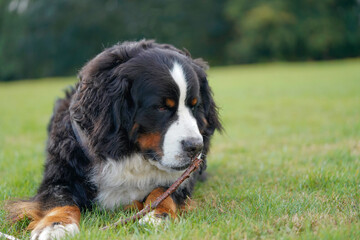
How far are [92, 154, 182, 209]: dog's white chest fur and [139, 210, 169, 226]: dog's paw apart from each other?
0.49 metres

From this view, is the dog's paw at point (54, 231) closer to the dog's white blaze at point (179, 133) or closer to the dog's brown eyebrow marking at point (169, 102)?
the dog's white blaze at point (179, 133)

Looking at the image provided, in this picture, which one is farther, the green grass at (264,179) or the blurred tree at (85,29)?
the blurred tree at (85,29)

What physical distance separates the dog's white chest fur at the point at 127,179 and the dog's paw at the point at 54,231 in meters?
0.65

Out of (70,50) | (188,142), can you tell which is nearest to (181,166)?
(188,142)

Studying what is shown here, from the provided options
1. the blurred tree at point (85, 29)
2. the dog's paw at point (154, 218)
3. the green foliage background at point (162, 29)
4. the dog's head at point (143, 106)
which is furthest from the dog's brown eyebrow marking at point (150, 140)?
the green foliage background at point (162, 29)

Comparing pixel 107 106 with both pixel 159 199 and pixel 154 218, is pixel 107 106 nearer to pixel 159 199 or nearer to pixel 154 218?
pixel 159 199

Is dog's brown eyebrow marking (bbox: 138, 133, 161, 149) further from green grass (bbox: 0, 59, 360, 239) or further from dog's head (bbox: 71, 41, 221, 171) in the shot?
green grass (bbox: 0, 59, 360, 239)

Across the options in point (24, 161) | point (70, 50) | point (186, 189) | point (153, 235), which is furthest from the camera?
point (70, 50)

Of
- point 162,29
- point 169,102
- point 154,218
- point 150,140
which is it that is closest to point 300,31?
point 162,29

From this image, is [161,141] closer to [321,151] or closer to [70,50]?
[321,151]

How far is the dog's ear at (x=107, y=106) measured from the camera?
3.16 meters

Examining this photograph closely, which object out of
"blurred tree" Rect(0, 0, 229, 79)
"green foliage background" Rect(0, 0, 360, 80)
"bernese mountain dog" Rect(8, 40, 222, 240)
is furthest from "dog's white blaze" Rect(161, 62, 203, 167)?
"green foliage background" Rect(0, 0, 360, 80)

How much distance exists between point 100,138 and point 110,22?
135ft

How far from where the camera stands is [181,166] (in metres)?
3.05
